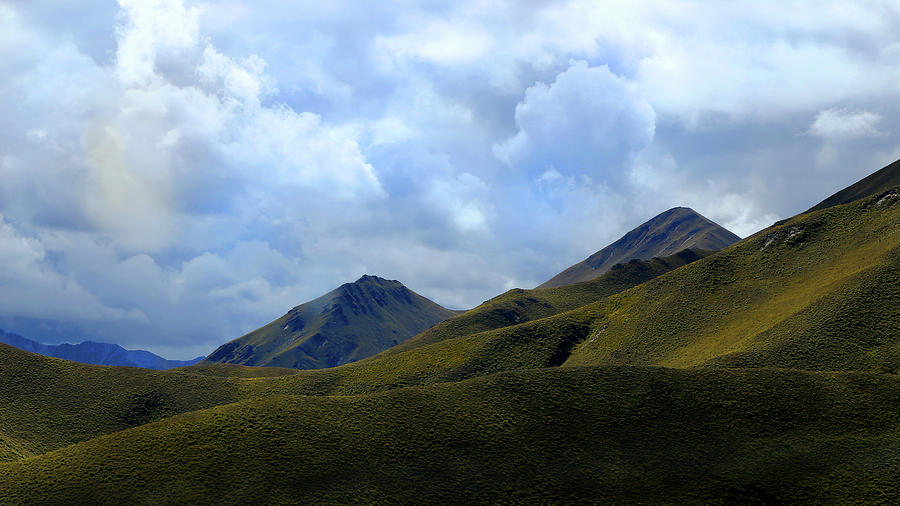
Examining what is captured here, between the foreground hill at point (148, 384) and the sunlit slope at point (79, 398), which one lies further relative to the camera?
the foreground hill at point (148, 384)

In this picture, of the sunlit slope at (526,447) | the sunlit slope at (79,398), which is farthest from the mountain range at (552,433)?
the sunlit slope at (79,398)

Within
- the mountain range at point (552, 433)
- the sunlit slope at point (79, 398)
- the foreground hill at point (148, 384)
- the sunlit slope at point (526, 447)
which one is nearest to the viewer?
the sunlit slope at point (526, 447)

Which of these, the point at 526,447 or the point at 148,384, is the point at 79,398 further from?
the point at 526,447

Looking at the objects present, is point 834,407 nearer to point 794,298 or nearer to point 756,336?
point 756,336

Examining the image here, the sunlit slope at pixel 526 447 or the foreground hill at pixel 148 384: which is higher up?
the foreground hill at pixel 148 384

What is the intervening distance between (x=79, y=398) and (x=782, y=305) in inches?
6108

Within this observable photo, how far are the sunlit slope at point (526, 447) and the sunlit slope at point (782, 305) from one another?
2333 centimetres

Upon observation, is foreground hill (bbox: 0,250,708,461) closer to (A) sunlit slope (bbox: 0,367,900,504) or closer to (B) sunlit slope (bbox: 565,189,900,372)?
(B) sunlit slope (bbox: 565,189,900,372)

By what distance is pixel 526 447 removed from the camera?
76.5m

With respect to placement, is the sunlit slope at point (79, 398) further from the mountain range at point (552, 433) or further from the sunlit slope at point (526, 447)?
A: the sunlit slope at point (526, 447)

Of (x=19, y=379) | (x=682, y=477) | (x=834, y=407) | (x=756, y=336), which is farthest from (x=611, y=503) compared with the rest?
(x=19, y=379)

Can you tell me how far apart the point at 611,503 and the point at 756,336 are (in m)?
73.9

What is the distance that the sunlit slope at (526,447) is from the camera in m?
65.8

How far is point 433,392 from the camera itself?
91.2 meters
